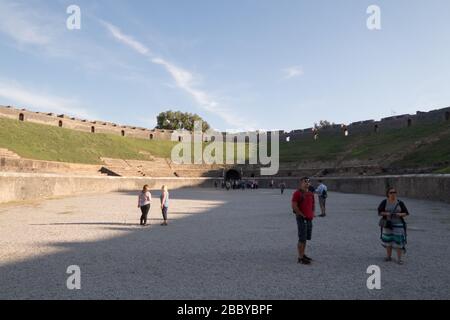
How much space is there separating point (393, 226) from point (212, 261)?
401 cm

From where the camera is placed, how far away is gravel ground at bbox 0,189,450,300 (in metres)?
6.23

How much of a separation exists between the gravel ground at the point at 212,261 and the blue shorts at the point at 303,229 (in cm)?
56

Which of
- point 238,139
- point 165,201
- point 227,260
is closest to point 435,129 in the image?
point 238,139

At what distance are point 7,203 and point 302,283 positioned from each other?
21690mm

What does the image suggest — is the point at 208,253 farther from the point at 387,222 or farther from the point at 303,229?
the point at 387,222

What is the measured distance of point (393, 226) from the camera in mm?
8430

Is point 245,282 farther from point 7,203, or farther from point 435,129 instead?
point 435,129

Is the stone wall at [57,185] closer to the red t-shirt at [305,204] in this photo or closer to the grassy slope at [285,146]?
the grassy slope at [285,146]

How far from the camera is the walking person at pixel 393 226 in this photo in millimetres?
8266

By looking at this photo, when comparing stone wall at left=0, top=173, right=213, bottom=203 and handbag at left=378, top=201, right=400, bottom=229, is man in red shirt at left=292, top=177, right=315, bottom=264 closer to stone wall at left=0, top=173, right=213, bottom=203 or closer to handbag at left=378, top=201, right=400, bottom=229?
handbag at left=378, top=201, right=400, bottom=229

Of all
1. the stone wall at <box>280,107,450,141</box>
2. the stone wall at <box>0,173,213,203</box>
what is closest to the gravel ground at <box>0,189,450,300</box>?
the stone wall at <box>0,173,213,203</box>

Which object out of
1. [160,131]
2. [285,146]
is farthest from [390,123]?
[160,131]

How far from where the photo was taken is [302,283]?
6.70 meters

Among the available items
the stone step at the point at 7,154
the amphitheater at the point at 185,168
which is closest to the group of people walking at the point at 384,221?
the amphitheater at the point at 185,168
